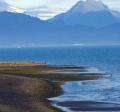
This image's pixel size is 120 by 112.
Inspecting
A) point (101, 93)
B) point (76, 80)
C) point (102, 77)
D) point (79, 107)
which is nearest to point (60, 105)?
point (79, 107)

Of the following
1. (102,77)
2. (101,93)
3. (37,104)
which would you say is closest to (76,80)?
(102,77)

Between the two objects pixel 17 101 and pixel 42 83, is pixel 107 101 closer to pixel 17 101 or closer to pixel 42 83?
pixel 17 101

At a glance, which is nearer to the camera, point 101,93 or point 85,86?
point 101,93

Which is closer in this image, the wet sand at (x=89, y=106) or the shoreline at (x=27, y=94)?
the shoreline at (x=27, y=94)

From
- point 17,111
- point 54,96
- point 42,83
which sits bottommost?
point 17,111

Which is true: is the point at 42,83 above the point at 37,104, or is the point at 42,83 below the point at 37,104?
above

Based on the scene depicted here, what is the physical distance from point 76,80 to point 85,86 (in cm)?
1010

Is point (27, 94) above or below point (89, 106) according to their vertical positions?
above

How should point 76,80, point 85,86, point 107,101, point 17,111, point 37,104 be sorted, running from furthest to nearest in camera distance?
point 76,80 → point 85,86 → point 107,101 → point 37,104 → point 17,111

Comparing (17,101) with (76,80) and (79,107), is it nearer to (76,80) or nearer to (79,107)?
(79,107)

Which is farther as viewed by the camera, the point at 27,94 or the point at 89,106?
the point at 27,94

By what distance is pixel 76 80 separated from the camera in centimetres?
8044

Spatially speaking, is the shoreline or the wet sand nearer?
the shoreline

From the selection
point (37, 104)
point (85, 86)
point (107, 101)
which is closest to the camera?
point (37, 104)
